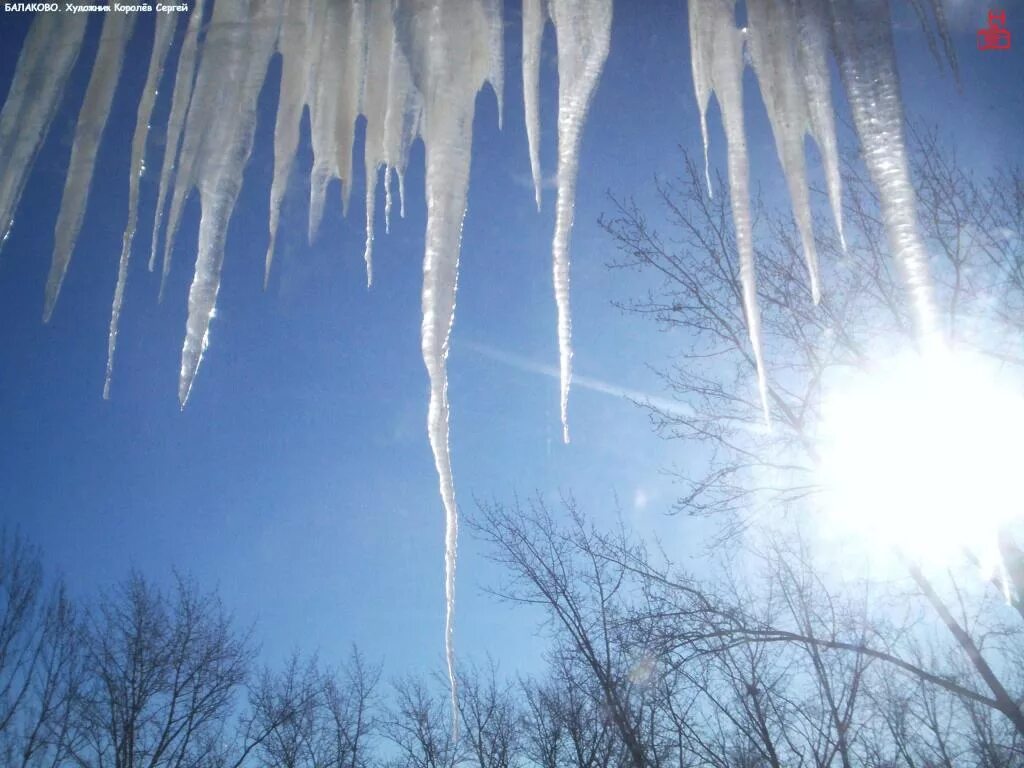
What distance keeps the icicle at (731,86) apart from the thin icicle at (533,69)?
0.41m

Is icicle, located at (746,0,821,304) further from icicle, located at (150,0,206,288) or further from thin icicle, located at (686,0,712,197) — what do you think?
icicle, located at (150,0,206,288)

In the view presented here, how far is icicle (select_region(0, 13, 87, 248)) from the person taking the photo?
5.35 ft

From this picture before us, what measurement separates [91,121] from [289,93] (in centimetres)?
49

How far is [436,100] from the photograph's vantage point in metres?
1.63

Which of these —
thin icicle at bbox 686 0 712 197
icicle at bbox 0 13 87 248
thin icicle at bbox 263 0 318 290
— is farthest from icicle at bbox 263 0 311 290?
thin icicle at bbox 686 0 712 197

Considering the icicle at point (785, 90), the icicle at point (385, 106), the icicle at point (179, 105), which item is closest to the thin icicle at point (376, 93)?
the icicle at point (385, 106)

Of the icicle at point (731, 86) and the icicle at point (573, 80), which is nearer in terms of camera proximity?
the icicle at point (573, 80)

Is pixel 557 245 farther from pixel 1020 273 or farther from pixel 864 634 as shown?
pixel 864 634

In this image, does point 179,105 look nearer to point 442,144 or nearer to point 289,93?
point 289,93

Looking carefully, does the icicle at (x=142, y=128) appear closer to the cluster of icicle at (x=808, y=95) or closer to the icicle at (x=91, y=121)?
the icicle at (x=91, y=121)

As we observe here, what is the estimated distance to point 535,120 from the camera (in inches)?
69.5

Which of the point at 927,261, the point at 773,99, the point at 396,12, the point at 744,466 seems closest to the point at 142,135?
the point at 396,12

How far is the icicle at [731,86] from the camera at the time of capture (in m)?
1.75

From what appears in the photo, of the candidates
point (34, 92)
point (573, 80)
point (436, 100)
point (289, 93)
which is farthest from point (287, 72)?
point (573, 80)
